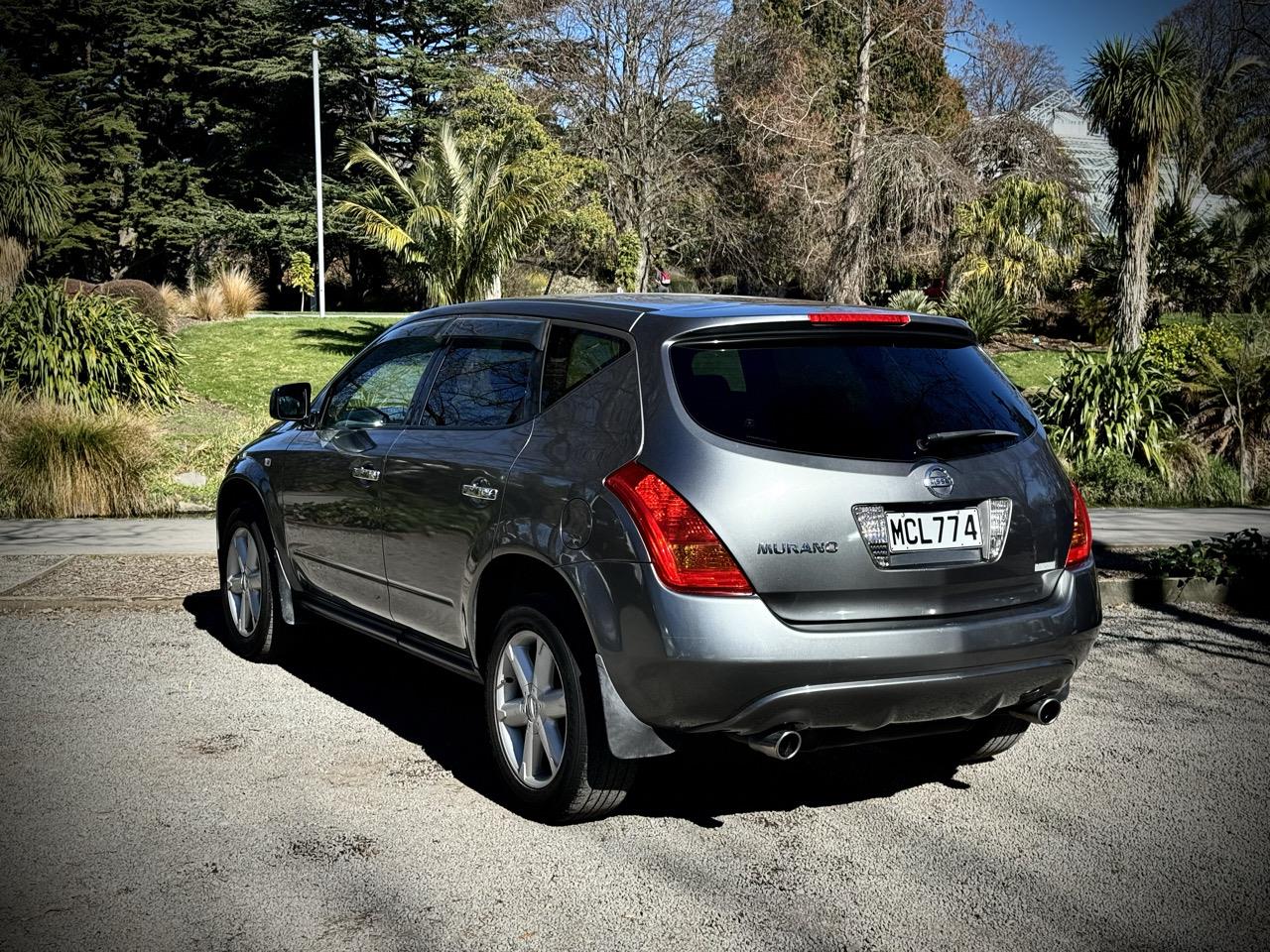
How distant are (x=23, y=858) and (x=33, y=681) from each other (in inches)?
94.0

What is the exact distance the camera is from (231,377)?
22750mm

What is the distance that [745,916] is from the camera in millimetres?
3695

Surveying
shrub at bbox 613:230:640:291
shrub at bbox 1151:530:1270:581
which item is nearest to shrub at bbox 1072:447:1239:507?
shrub at bbox 1151:530:1270:581

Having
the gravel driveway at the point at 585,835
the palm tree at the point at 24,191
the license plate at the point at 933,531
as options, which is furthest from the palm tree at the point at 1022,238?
the license plate at the point at 933,531

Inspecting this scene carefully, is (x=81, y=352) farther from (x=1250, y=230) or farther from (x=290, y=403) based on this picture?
(x=1250, y=230)

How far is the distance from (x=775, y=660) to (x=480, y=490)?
1352 millimetres

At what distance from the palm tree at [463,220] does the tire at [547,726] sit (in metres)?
24.2

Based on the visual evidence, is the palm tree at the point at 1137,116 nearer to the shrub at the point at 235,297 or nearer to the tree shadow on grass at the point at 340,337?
the tree shadow on grass at the point at 340,337

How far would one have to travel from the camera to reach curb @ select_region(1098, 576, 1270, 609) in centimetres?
814

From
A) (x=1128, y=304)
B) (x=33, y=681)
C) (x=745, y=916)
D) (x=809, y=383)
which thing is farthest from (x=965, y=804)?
(x=1128, y=304)

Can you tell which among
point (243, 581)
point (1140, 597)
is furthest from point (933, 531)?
point (1140, 597)

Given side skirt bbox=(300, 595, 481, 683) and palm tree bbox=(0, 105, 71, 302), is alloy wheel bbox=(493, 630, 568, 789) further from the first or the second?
palm tree bbox=(0, 105, 71, 302)

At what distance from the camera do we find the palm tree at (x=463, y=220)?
28125 mm

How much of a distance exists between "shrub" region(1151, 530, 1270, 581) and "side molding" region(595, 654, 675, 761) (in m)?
5.44
